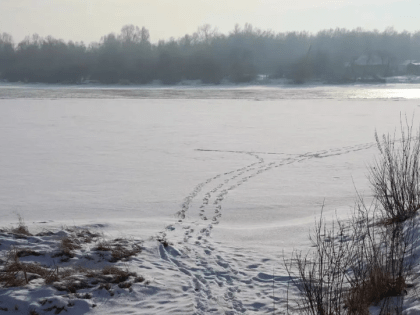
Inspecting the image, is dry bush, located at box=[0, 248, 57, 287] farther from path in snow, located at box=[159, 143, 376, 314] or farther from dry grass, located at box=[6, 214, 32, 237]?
path in snow, located at box=[159, 143, 376, 314]

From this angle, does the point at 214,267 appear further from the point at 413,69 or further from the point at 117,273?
the point at 413,69

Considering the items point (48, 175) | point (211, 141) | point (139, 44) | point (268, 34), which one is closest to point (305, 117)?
point (211, 141)

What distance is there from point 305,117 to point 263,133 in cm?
522

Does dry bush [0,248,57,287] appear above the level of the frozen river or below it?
below

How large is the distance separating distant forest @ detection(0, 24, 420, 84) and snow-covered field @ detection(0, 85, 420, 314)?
3888cm

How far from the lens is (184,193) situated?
9609mm

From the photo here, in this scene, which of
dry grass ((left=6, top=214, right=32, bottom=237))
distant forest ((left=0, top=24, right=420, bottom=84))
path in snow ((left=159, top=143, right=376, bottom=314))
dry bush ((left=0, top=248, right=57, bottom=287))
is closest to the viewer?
path in snow ((left=159, top=143, right=376, bottom=314))

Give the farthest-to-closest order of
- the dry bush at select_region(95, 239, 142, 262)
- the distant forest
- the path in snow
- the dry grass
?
the distant forest → the dry grass → the dry bush at select_region(95, 239, 142, 262) → the path in snow

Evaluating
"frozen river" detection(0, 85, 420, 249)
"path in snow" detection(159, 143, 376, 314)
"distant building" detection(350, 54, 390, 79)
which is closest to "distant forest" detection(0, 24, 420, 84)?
"distant building" detection(350, 54, 390, 79)

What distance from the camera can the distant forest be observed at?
58.9 m

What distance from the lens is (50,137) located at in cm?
1599

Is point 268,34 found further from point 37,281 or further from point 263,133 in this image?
point 37,281

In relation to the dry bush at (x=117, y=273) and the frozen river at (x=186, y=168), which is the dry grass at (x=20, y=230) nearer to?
the frozen river at (x=186, y=168)

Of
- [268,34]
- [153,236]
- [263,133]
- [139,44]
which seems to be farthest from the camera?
[268,34]
